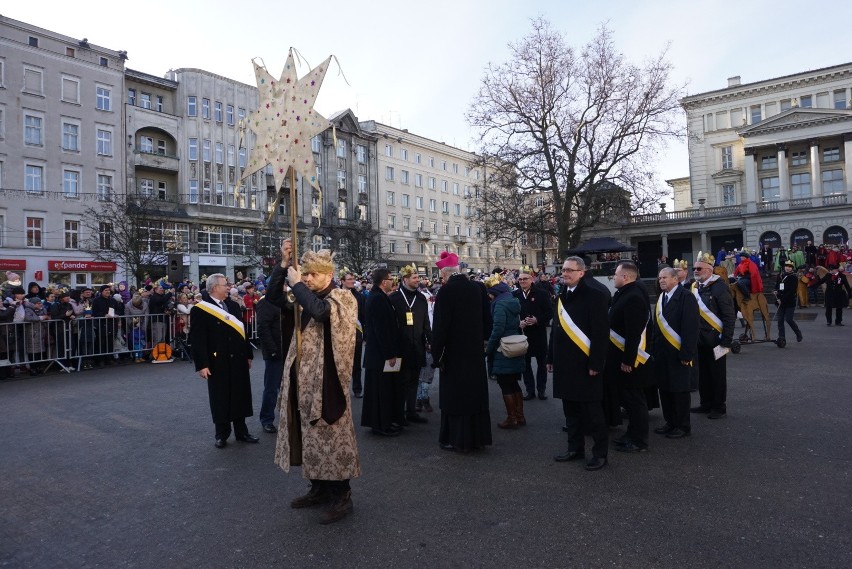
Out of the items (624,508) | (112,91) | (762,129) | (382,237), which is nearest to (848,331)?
(624,508)

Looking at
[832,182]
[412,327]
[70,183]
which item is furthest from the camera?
[832,182]

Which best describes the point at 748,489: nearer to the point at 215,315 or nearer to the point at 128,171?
the point at 215,315

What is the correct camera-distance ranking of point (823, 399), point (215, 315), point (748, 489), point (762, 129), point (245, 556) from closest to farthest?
point (245, 556)
point (748, 489)
point (215, 315)
point (823, 399)
point (762, 129)

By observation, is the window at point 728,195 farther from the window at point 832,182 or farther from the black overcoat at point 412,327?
the black overcoat at point 412,327

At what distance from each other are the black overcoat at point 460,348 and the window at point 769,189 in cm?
5560

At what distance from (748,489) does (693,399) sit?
13.0 feet

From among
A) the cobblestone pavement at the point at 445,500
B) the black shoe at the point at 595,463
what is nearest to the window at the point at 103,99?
the cobblestone pavement at the point at 445,500

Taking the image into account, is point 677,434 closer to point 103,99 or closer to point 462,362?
point 462,362

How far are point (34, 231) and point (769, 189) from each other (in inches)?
2394

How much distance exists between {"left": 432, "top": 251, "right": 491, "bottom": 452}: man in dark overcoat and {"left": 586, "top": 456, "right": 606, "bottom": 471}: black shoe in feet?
3.59

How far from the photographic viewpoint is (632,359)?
215 inches

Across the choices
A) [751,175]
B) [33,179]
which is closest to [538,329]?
[33,179]

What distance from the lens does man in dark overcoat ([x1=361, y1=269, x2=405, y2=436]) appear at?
6.59 metres

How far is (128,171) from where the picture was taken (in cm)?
4222
